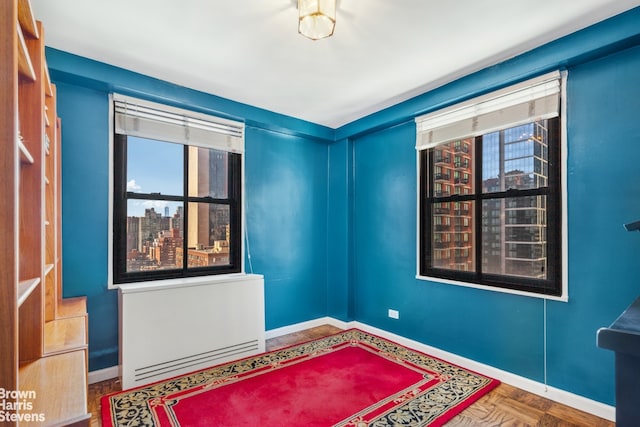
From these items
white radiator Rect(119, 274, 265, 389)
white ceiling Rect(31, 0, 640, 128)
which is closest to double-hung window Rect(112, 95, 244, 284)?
white radiator Rect(119, 274, 265, 389)

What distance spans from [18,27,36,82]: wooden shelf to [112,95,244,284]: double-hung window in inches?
58.3

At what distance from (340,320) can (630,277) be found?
2.81 m

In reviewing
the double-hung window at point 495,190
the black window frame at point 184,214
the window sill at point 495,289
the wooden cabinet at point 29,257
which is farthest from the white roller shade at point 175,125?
the window sill at point 495,289

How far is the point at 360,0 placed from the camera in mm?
1890

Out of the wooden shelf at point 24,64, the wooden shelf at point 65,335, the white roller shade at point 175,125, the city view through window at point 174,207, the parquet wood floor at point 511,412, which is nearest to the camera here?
the wooden shelf at point 24,64

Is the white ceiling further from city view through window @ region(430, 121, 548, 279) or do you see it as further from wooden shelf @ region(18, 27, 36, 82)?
wooden shelf @ region(18, 27, 36, 82)

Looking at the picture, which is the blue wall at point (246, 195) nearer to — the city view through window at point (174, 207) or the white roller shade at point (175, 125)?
the white roller shade at point (175, 125)

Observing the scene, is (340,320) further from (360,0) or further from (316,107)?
(360,0)

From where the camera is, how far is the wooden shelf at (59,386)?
111 cm

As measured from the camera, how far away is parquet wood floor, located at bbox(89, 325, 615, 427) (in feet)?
6.96

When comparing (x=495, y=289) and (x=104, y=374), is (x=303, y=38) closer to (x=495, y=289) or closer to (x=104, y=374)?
(x=495, y=289)

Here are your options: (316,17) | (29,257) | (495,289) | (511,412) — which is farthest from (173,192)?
(511,412)

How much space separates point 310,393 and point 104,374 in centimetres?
170

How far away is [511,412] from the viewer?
2248 millimetres
